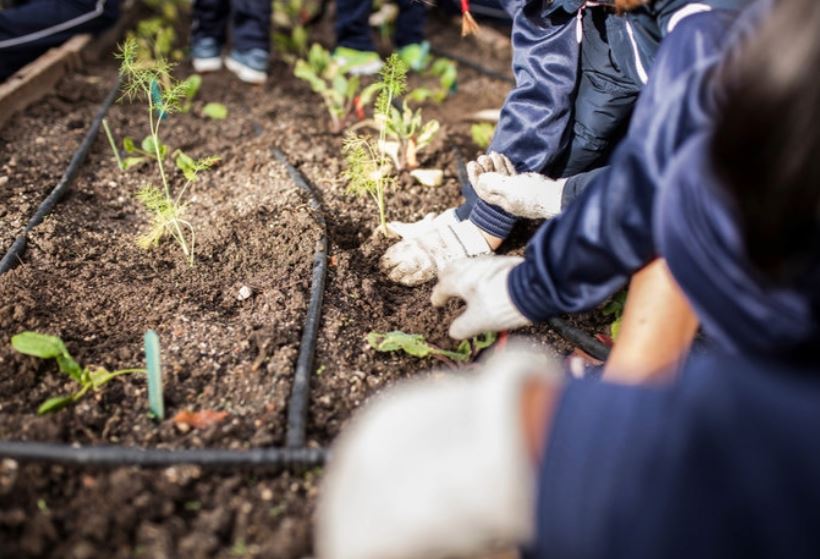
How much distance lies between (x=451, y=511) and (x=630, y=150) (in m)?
0.72

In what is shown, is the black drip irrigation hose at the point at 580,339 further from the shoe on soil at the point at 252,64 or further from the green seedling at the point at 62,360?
the shoe on soil at the point at 252,64

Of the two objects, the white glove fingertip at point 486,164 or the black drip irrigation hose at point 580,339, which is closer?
the black drip irrigation hose at point 580,339

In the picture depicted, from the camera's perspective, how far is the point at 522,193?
1828mm

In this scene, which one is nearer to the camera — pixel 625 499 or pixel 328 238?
pixel 625 499

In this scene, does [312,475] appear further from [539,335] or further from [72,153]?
[72,153]

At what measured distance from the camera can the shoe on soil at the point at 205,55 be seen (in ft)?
10.4

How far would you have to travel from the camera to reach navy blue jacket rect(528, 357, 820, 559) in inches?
26.8

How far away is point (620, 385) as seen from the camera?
801 mm

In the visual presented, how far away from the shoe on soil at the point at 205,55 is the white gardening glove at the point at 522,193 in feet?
6.25

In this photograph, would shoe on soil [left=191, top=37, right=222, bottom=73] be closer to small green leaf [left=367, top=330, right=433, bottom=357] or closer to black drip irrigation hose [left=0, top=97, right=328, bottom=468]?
small green leaf [left=367, top=330, right=433, bottom=357]

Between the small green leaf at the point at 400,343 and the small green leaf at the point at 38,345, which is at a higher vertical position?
the small green leaf at the point at 38,345

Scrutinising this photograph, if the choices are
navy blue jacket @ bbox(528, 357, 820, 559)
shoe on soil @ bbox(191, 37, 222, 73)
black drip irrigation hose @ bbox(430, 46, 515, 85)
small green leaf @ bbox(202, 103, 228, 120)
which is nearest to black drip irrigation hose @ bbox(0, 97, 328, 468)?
navy blue jacket @ bbox(528, 357, 820, 559)

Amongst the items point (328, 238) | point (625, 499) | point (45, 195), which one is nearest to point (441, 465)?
point (625, 499)

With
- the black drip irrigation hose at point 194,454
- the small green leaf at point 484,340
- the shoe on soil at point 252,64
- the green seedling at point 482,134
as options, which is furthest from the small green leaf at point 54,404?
the shoe on soil at point 252,64
